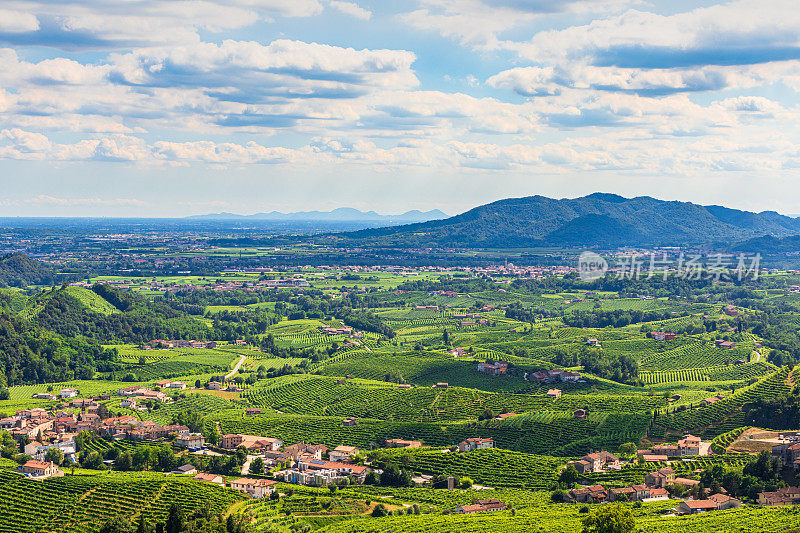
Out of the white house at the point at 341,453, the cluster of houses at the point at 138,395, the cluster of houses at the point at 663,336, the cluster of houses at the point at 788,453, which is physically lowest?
the cluster of houses at the point at 138,395

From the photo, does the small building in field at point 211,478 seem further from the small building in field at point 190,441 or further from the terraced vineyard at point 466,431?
the terraced vineyard at point 466,431

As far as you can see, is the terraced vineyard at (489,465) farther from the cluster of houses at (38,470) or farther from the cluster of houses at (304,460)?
the cluster of houses at (38,470)

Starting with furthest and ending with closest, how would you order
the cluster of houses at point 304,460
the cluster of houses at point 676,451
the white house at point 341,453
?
the white house at point 341,453 < the cluster of houses at point 676,451 < the cluster of houses at point 304,460

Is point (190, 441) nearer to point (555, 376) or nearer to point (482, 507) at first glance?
point (482, 507)

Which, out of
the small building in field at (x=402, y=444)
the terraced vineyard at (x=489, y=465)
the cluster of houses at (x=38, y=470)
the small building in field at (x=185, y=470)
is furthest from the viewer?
the small building in field at (x=402, y=444)

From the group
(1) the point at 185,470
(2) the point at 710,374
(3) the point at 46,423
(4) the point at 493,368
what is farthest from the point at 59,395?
(2) the point at 710,374

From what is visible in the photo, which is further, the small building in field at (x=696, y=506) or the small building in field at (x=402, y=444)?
the small building in field at (x=402, y=444)

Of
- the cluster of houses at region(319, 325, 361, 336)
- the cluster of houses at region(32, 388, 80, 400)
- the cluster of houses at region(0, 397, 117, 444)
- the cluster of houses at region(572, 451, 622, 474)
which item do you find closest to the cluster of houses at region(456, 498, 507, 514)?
the cluster of houses at region(572, 451, 622, 474)

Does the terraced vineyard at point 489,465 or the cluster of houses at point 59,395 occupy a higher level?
the terraced vineyard at point 489,465

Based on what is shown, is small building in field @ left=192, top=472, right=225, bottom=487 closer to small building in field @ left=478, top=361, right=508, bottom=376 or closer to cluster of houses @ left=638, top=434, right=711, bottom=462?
cluster of houses @ left=638, top=434, right=711, bottom=462

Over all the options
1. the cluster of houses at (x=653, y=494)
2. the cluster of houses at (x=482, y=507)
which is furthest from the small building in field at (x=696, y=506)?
the cluster of houses at (x=482, y=507)
